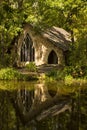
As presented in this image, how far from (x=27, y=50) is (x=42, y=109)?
30995 mm

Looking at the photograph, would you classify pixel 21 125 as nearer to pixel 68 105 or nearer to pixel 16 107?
pixel 16 107

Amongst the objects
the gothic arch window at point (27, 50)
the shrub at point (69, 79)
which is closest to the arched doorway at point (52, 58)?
the gothic arch window at point (27, 50)

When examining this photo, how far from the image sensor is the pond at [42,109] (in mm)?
14142

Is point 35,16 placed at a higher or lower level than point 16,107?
higher

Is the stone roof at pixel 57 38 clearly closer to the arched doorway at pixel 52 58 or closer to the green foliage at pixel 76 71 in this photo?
the arched doorway at pixel 52 58

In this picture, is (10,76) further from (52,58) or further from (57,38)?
(52,58)

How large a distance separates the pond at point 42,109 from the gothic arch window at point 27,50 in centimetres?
2208

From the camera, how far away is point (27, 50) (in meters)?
48.7

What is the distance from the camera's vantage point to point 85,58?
34938 millimetres

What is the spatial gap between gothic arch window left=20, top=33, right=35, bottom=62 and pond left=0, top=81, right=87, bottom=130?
22.1m

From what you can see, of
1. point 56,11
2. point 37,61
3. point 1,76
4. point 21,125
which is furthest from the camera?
point 37,61

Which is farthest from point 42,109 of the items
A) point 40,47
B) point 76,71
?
point 40,47

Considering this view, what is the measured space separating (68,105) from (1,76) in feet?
49.3

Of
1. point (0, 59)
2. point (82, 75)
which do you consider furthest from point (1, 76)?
point (82, 75)
